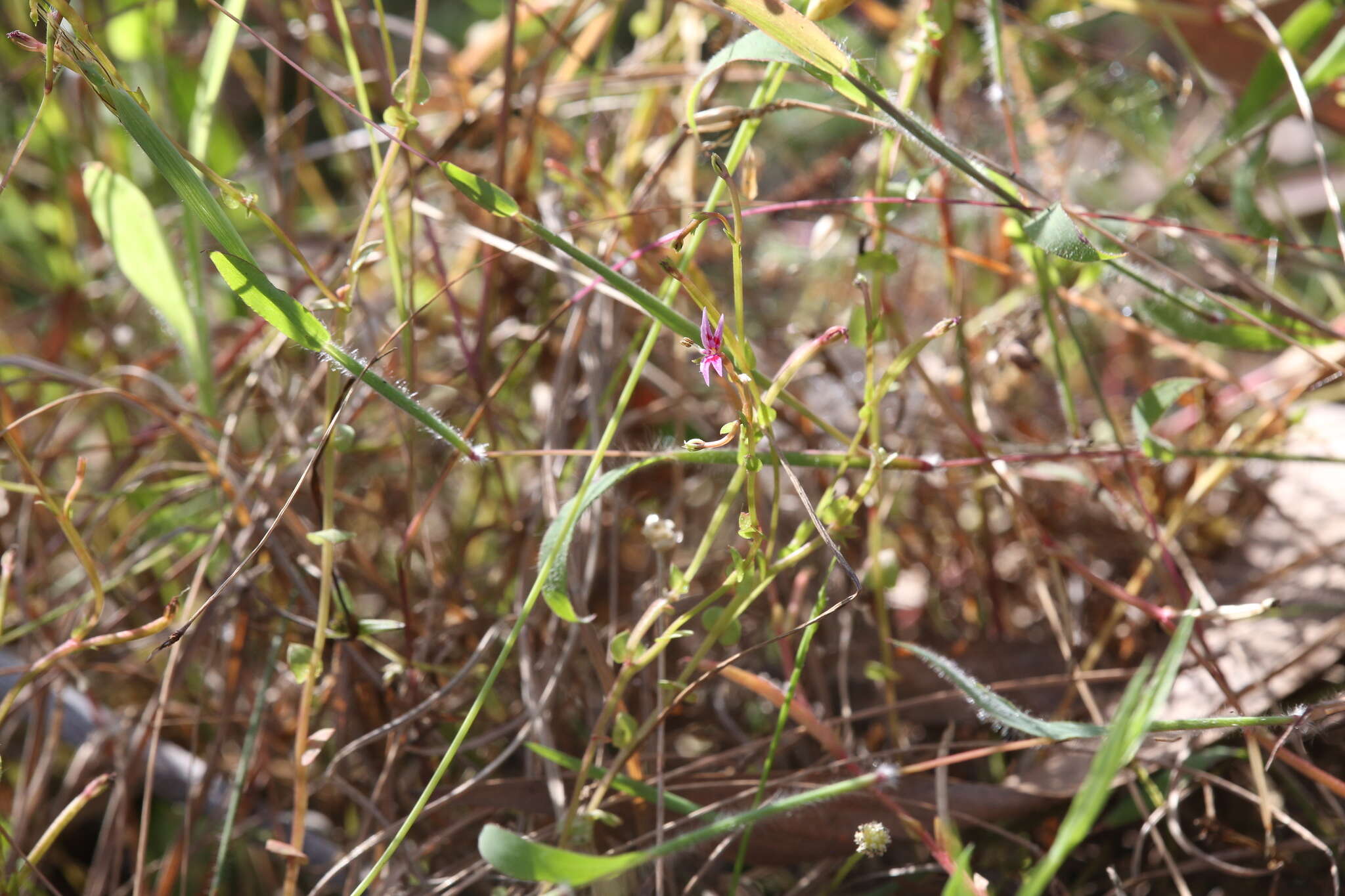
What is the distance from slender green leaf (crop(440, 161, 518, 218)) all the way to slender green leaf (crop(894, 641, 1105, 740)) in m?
0.23

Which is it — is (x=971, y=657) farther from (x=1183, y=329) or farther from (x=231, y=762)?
(x=231, y=762)

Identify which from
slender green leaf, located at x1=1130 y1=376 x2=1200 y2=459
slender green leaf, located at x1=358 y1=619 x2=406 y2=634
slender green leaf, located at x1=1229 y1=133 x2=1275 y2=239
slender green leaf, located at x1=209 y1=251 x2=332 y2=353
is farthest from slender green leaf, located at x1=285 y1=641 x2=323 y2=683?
slender green leaf, located at x1=1229 y1=133 x2=1275 y2=239

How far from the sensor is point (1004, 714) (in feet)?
1.11

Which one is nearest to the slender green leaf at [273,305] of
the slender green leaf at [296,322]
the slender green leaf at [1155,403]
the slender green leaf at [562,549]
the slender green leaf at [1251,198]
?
the slender green leaf at [296,322]

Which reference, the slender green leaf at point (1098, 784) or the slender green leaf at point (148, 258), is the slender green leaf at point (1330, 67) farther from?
the slender green leaf at point (148, 258)

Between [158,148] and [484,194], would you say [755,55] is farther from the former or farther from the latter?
[158,148]

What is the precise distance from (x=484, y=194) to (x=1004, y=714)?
0.27 meters

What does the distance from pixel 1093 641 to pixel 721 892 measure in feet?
0.93

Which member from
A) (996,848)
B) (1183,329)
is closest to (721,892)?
(996,848)

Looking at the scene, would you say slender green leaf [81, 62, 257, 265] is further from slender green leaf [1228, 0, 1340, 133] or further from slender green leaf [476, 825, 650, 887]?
slender green leaf [1228, 0, 1340, 133]

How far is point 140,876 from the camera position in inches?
15.6

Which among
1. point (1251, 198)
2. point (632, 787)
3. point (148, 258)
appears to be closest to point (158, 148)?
point (148, 258)

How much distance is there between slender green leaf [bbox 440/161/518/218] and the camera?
362 millimetres

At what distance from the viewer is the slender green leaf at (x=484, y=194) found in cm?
36
